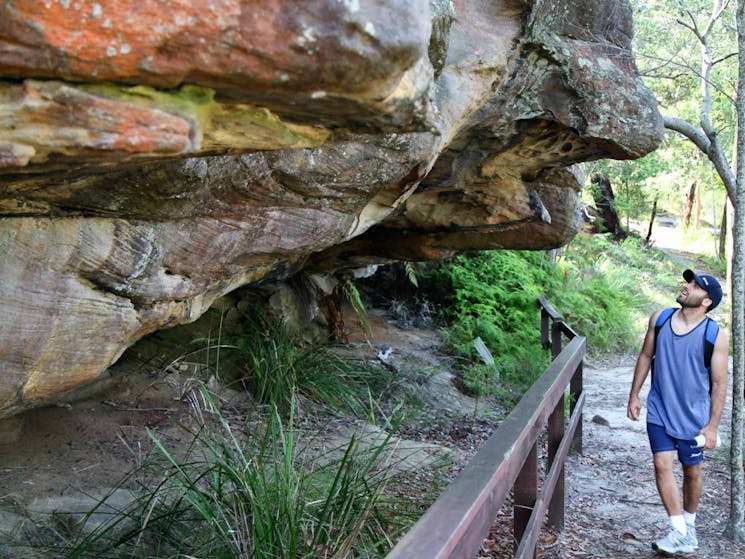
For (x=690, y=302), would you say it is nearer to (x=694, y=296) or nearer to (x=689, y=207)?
(x=694, y=296)

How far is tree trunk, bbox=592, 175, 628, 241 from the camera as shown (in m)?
22.8

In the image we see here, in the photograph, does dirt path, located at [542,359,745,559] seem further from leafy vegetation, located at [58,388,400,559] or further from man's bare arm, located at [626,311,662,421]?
leafy vegetation, located at [58,388,400,559]

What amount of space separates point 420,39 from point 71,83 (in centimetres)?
92

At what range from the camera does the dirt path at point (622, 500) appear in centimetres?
496

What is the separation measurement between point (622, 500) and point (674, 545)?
1.15 meters

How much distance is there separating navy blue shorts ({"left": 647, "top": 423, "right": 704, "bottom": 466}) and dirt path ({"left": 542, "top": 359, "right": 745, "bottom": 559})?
0.68 m

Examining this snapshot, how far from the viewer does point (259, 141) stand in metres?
2.26

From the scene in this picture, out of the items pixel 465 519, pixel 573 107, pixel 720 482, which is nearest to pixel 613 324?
pixel 720 482

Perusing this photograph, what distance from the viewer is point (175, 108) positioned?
1924mm

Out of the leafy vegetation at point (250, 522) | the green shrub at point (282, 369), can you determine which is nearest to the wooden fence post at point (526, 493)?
the leafy vegetation at point (250, 522)

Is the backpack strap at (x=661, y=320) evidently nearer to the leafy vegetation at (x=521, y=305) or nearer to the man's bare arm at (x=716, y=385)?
the man's bare arm at (x=716, y=385)

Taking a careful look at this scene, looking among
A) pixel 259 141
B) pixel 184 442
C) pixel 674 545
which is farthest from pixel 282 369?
pixel 259 141

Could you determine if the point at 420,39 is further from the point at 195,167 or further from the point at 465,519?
the point at 195,167

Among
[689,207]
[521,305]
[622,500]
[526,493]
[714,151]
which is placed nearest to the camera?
[526,493]
